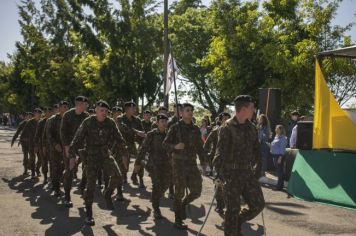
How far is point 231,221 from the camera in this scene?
19.6 feet

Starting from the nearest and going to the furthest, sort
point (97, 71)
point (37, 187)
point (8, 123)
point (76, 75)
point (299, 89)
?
point (37, 187) → point (299, 89) → point (97, 71) → point (76, 75) → point (8, 123)

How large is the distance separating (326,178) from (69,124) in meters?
5.13

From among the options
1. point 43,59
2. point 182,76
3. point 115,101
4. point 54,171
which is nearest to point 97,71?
point 115,101

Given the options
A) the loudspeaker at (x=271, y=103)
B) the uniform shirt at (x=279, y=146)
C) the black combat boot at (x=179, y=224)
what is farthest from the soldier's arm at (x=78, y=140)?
the loudspeaker at (x=271, y=103)

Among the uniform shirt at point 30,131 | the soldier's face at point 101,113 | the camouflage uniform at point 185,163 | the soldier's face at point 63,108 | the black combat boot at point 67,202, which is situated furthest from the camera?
the uniform shirt at point 30,131

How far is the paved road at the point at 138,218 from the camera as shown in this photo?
7.55 meters

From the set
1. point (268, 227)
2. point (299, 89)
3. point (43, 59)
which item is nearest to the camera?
point (268, 227)

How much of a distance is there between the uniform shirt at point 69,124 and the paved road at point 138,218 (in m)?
1.39

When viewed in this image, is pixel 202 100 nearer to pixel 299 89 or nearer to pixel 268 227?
pixel 299 89

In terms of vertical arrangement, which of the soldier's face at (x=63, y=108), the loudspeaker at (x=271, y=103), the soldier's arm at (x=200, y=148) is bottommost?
the soldier's arm at (x=200, y=148)

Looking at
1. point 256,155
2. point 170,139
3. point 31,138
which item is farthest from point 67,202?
point 31,138

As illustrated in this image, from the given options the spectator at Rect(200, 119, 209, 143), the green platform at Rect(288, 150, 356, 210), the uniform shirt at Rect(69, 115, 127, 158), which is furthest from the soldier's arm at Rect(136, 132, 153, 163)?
the spectator at Rect(200, 119, 209, 143)

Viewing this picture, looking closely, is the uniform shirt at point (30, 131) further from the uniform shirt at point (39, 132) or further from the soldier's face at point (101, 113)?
the soldier's face at point (101, 113)

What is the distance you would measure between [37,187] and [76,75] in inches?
1127
